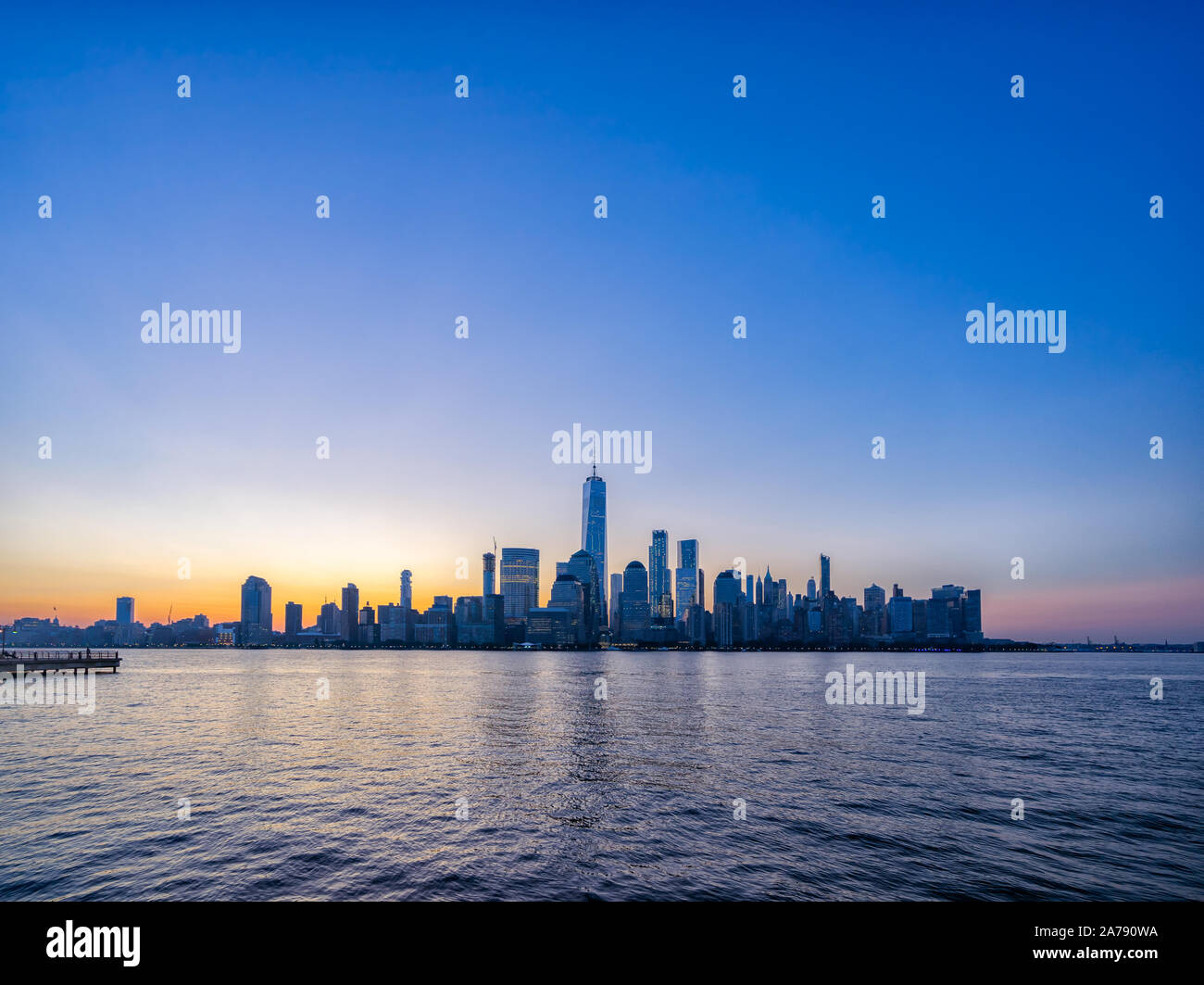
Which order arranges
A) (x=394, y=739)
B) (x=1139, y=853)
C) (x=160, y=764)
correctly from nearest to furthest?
(x=1139, y=853) → (x=160, y=764) → (x=394, y=739)

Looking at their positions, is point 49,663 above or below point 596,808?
below

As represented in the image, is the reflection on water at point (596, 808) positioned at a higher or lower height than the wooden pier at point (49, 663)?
higher

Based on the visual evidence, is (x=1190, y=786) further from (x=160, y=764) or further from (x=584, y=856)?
(x=160, y=764)

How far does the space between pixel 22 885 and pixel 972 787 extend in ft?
158

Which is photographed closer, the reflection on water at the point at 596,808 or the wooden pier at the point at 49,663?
the reflection on water at the point at 596,808

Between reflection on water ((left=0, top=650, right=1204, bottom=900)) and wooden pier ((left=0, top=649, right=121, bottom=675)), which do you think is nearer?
reflection on water ((left=0, top=650, right=1204, bottom=900))

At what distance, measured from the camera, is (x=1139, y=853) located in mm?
29969

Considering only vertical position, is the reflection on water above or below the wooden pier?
above

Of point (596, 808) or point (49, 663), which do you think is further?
point (49, 663)
